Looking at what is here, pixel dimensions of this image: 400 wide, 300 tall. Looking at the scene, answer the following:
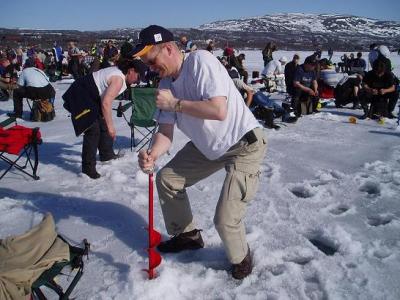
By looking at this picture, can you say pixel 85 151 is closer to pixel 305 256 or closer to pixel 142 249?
pixel 142 249

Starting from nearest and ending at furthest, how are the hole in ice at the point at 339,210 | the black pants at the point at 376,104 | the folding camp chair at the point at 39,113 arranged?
the hole in ice at the point at 339,210 → the black pants at the point at 376,104 → the folding camp chair at the point at 39,113

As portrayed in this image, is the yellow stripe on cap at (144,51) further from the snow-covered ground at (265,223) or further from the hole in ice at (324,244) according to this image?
the hole in ice at (324,244)

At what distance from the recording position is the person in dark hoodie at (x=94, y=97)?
174 inches

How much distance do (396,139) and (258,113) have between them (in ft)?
9.17

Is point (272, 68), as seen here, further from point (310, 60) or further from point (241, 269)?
point (241, 269)

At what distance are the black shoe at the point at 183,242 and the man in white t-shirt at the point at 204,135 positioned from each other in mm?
129

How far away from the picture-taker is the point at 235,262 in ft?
A: 9.03

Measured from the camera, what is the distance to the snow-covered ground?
2.72 metres

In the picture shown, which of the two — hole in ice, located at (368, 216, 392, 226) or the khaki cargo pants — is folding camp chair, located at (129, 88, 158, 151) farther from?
hole in ice, located at (368, 216, 392, 226)

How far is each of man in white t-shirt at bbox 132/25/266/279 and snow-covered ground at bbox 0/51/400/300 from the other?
336mm

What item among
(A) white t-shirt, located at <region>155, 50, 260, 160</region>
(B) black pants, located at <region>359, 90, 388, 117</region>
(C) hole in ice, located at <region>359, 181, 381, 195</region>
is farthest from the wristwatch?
(B) black pants, located at <region>359, 90, 388, 117</region>

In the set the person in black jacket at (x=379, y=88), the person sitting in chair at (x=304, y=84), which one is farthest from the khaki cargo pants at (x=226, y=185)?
the person in black jacket at (x=379, y=88)

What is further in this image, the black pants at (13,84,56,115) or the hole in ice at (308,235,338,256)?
the black pants at (13,84,56,115)

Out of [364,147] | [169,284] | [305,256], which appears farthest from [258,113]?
[169,284]
